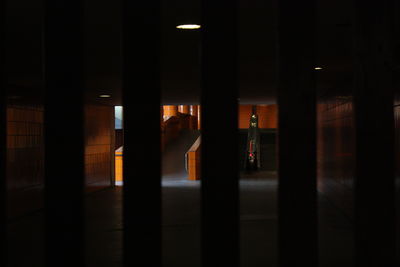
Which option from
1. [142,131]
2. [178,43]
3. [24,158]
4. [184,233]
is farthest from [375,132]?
[24,158]

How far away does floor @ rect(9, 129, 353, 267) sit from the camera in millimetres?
6527

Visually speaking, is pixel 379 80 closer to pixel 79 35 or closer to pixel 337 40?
pixel 79 35

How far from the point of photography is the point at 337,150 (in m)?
10.6

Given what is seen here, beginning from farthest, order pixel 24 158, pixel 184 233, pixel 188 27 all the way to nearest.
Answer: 1. pixel 24 158
2. pixel 184 233
3. pixel 188 27

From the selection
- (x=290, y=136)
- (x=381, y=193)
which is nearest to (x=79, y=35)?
(x=290, y=136)

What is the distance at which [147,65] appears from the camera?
1910mm

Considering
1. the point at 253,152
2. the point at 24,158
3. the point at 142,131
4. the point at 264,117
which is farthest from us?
the point at 264,117

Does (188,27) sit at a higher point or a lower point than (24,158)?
higher

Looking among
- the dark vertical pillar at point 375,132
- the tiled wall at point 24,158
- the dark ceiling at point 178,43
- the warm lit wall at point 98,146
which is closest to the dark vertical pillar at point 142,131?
the dark ceiling at point 178,43

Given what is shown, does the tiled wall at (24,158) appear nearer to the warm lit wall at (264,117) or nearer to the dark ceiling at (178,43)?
the dark ceiling at (178,43)

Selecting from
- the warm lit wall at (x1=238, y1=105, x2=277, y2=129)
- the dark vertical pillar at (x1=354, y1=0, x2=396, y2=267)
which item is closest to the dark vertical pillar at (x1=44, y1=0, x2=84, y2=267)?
the dark vertical pillar at (x1=354, y1=0, x2=396, y2=267)

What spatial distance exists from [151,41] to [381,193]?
1.17 m

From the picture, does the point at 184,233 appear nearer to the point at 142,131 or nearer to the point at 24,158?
the point at 24,158

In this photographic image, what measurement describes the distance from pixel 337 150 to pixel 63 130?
9470 millimetres
